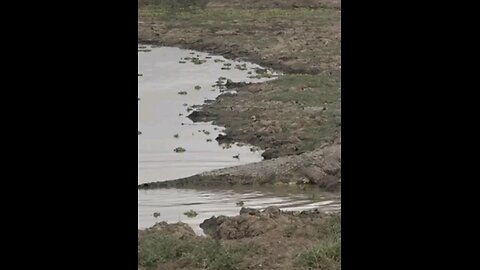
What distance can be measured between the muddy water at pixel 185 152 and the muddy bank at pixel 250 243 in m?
0.49

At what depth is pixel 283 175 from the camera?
975 centimetres

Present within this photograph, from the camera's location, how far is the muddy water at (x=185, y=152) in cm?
866

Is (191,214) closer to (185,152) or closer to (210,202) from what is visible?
(210,202)

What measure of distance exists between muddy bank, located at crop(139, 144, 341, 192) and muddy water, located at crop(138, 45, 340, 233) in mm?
250

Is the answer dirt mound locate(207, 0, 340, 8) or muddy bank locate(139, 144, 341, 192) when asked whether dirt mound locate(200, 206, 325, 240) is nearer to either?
muddy bank locate(139, 144, 341, 192)

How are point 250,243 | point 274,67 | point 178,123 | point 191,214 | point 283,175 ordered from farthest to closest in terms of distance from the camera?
point 274,67 → point 178,123 → point 283,175 → point 191,214 → point 250,243

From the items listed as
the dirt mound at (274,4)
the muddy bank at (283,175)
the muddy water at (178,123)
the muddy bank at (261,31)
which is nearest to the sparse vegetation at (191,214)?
the muddy bank at (283,175)

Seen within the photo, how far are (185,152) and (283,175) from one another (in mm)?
2021

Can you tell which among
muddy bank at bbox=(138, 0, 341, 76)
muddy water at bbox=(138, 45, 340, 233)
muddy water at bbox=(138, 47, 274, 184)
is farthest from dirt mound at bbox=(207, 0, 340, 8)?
muddy water at bbox=(138, 45, 340, 233)

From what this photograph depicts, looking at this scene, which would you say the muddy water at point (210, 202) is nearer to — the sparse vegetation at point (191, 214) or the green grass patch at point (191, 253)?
the sparse vegetation at point (191, 214)

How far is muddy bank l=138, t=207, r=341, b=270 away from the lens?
6.41m

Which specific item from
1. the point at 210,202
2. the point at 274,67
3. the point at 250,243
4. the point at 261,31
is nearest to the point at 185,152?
the point at 210,202
